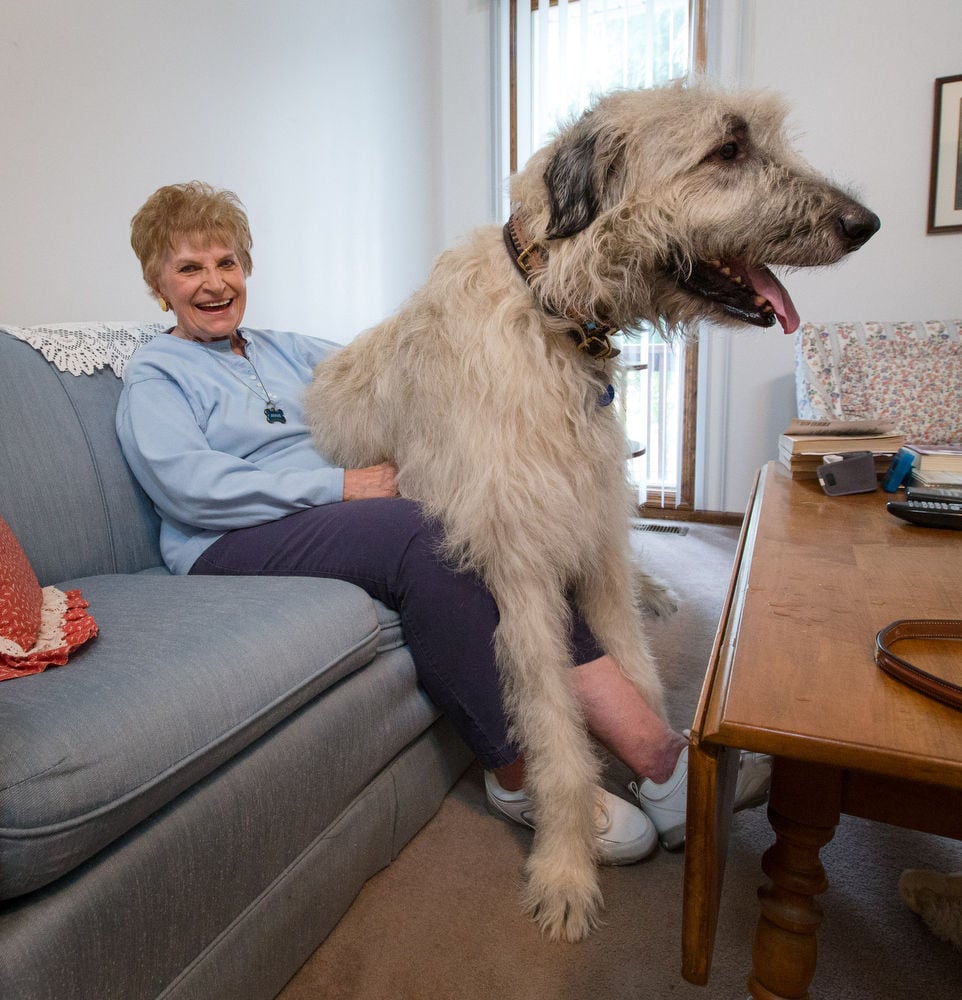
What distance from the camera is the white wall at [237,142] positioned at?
1822mm

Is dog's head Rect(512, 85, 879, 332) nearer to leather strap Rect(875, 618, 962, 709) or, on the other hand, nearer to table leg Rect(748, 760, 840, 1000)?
leather strap Rect(875, 618, 962, 709)

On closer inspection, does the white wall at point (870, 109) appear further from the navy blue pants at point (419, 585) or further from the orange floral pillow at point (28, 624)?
the orange floral pillow at point (28, 624)

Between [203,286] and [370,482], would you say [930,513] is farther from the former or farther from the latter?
[203,286]

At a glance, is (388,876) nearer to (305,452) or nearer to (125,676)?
(125,676)

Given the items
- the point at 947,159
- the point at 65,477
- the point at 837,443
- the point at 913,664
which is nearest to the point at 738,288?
the point at 913,664

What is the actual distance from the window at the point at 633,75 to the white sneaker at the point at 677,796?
256 centimetres

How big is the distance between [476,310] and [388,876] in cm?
98

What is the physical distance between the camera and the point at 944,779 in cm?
59

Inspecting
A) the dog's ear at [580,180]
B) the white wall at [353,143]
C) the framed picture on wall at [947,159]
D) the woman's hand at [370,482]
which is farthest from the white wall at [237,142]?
the framed picture on wall at [947,159]

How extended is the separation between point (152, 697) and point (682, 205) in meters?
1.00

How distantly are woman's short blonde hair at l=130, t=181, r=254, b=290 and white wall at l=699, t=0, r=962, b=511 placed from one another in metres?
2.47

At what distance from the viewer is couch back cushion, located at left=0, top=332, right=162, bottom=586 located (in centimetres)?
134

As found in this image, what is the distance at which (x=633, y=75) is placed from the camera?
3.58 m

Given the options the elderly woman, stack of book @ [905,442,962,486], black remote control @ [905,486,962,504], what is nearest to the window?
stack of book @ [905,442,962,486]
